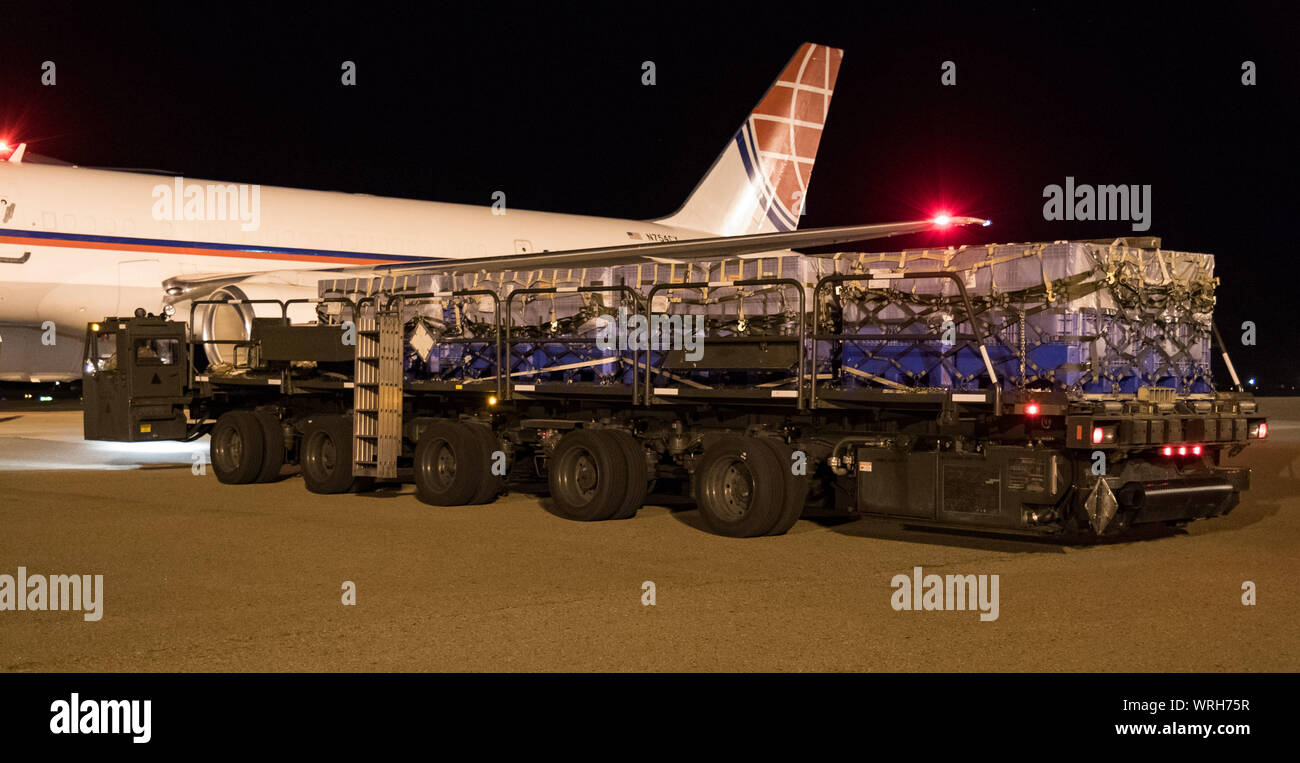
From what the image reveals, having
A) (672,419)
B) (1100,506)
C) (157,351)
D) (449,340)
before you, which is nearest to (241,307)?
(157,351)

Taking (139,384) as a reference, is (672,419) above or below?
below

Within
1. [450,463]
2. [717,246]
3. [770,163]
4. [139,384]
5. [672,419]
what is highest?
[770,163]

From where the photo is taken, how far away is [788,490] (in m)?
12.6

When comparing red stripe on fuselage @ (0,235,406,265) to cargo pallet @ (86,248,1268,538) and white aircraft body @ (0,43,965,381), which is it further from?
cargo pallet @ (86,248,1268,538)

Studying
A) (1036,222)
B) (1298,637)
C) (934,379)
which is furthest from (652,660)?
(1036,222)

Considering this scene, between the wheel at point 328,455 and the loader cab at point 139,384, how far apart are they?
3.16 m

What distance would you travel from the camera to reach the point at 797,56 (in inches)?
1454

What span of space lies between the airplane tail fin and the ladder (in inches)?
899

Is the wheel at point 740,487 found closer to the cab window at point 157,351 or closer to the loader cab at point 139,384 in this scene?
the loader cab at point 139,384

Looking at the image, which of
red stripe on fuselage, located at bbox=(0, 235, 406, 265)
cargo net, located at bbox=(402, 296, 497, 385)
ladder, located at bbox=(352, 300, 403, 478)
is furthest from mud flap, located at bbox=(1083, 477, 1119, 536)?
red stripe on fuselage, located at bbox=(0, 235, 406, 265)

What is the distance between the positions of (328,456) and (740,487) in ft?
19.4

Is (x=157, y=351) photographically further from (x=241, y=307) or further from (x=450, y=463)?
(x=450, y=463)

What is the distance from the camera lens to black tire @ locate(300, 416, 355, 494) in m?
16.3
